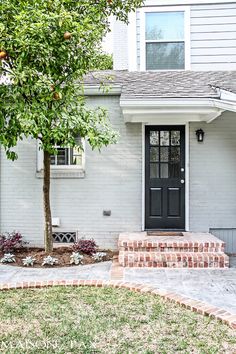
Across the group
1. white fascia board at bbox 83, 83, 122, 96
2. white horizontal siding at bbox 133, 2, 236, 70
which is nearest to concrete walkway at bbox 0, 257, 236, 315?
white fascia board at bbox 83, 83, 122, 96

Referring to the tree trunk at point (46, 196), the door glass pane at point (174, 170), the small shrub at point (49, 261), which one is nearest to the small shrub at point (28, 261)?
the small shrub at point (49, 261)

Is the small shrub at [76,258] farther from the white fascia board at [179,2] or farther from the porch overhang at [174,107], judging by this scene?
the white fascia board at [179,2]

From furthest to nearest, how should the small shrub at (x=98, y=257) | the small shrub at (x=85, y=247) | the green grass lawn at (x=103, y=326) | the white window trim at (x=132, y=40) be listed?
the white window trim at (x=132, y=40) < the small shrub at (x=85, y=247) < the small shrub at (x=98, y=257) < the green grass lawn at (x=103, y=326)

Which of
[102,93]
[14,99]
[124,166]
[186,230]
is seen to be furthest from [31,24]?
[186,230]

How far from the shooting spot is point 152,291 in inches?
181

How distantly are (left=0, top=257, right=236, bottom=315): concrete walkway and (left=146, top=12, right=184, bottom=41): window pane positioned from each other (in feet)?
16.6

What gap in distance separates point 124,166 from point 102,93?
152 centimetres

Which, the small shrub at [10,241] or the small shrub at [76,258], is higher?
the small shrub at [10,241]

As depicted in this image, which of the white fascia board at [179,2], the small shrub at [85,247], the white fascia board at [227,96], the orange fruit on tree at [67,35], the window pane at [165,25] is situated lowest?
the small shrub at [85,247]

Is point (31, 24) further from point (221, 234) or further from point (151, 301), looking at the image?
point (221, 234)

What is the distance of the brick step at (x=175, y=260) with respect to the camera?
584cm

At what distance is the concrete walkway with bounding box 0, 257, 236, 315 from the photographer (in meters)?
4.55

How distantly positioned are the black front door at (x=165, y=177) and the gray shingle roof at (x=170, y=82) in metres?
0.86

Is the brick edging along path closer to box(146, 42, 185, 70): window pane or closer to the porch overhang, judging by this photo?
the porch overhang
